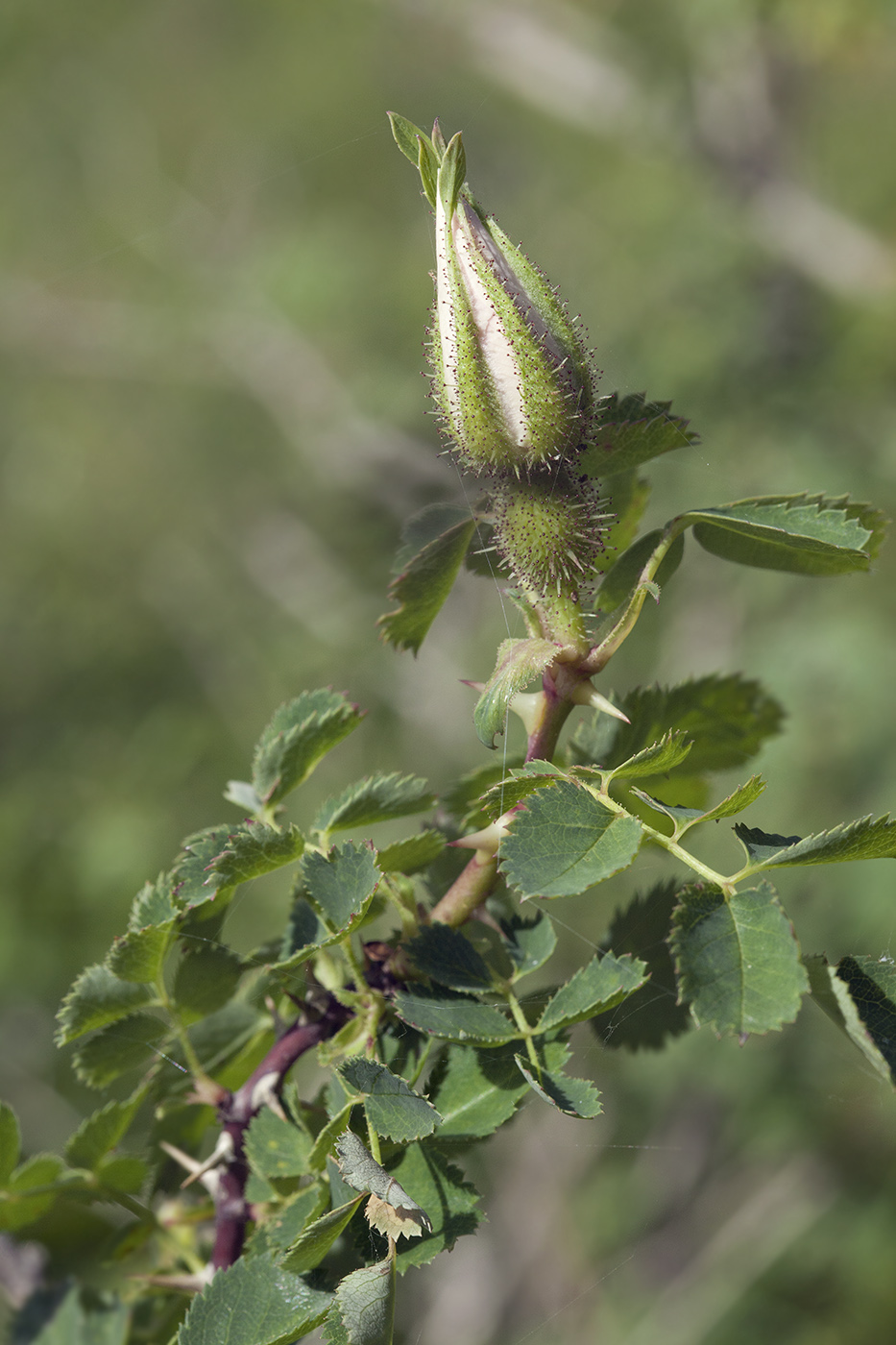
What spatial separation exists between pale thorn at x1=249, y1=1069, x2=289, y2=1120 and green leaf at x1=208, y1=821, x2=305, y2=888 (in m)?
0.16

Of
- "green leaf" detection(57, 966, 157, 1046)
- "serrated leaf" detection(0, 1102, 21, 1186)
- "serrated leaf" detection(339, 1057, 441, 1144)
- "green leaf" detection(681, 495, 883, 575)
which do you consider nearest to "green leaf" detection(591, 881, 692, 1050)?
"serrated leaf" detection(339, 1057, 441, 1144)

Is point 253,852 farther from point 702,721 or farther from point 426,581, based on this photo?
point 702,721

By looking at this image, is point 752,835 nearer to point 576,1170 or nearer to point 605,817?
point 605,817

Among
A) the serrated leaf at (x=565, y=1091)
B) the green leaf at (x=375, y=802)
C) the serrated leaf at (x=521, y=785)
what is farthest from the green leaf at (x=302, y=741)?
the serrated leaf at (x=565, y=1091)

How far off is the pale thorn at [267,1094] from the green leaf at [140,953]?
10cm

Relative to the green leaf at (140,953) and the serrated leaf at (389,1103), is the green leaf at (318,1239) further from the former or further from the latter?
the green leaf at (140,953)

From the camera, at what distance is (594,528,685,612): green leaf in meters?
0.61

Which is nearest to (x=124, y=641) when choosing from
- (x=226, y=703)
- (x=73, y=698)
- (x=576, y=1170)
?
(x=73, y=698)

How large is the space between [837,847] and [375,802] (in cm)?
29

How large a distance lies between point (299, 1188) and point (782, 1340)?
2134mm

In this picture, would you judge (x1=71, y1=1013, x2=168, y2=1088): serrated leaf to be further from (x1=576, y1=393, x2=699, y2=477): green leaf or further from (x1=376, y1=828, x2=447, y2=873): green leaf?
(x1=576, y1=393, x2=699, y2=477): green leaf

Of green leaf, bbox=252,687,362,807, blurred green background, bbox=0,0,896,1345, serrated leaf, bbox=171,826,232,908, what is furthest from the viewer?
blurred green background, bbox=0,0,896,1345

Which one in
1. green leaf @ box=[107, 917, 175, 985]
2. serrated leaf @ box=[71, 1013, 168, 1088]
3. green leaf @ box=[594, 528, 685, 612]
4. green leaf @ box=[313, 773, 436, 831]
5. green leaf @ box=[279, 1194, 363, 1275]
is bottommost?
green leaf @ box=[279, 1194, 363, 1275]

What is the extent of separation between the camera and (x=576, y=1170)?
6.71ft
